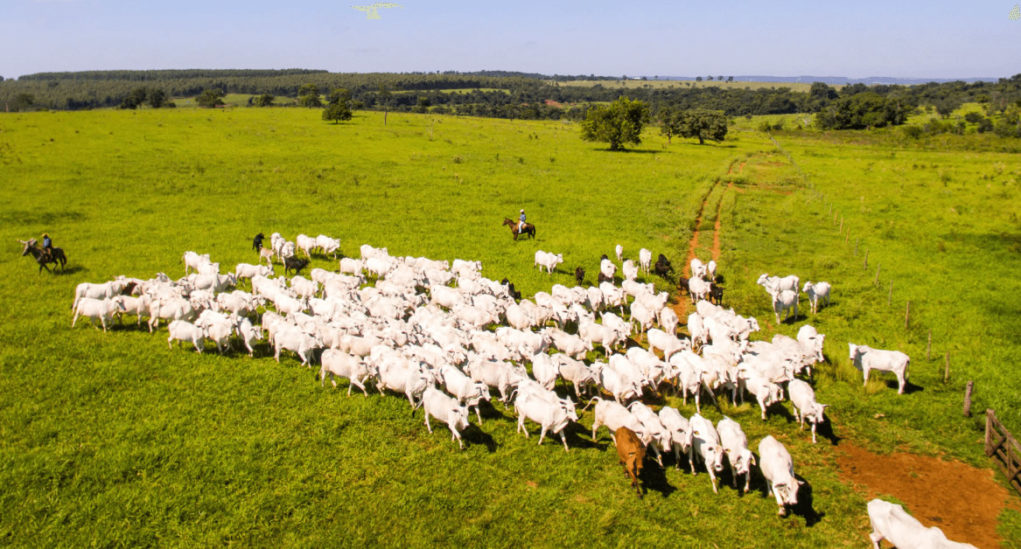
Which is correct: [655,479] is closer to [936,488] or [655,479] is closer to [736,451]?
[736,451]

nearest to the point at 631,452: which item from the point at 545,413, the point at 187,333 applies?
the point at 545,413

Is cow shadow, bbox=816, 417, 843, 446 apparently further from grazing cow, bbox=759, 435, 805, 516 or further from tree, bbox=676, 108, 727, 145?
tree, bbox=676, 108, 727, 145

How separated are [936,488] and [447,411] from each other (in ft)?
31.4

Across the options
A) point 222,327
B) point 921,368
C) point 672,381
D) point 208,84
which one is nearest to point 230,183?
point 222,327

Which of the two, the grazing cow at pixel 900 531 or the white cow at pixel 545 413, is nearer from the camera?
the grazing cow at pixel 900 531

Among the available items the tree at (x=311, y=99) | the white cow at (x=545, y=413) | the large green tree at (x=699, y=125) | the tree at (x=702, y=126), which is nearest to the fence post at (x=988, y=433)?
the white cow at (x=545, y=413)

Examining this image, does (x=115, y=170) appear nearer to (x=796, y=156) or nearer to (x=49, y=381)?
(x=49, y=381)

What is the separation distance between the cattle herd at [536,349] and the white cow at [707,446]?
0.03 m

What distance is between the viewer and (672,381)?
13.9m

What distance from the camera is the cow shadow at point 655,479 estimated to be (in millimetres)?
10352

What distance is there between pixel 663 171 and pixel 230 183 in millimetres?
35055

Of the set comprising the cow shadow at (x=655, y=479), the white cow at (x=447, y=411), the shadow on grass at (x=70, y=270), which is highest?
the shadow on grass at (x=70, y=270)

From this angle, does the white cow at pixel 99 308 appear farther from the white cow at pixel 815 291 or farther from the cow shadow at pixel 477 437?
the white cow at pixel 815 291

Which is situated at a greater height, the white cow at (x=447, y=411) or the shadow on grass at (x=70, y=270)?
the shadow on grass at (x=70, y=270)
